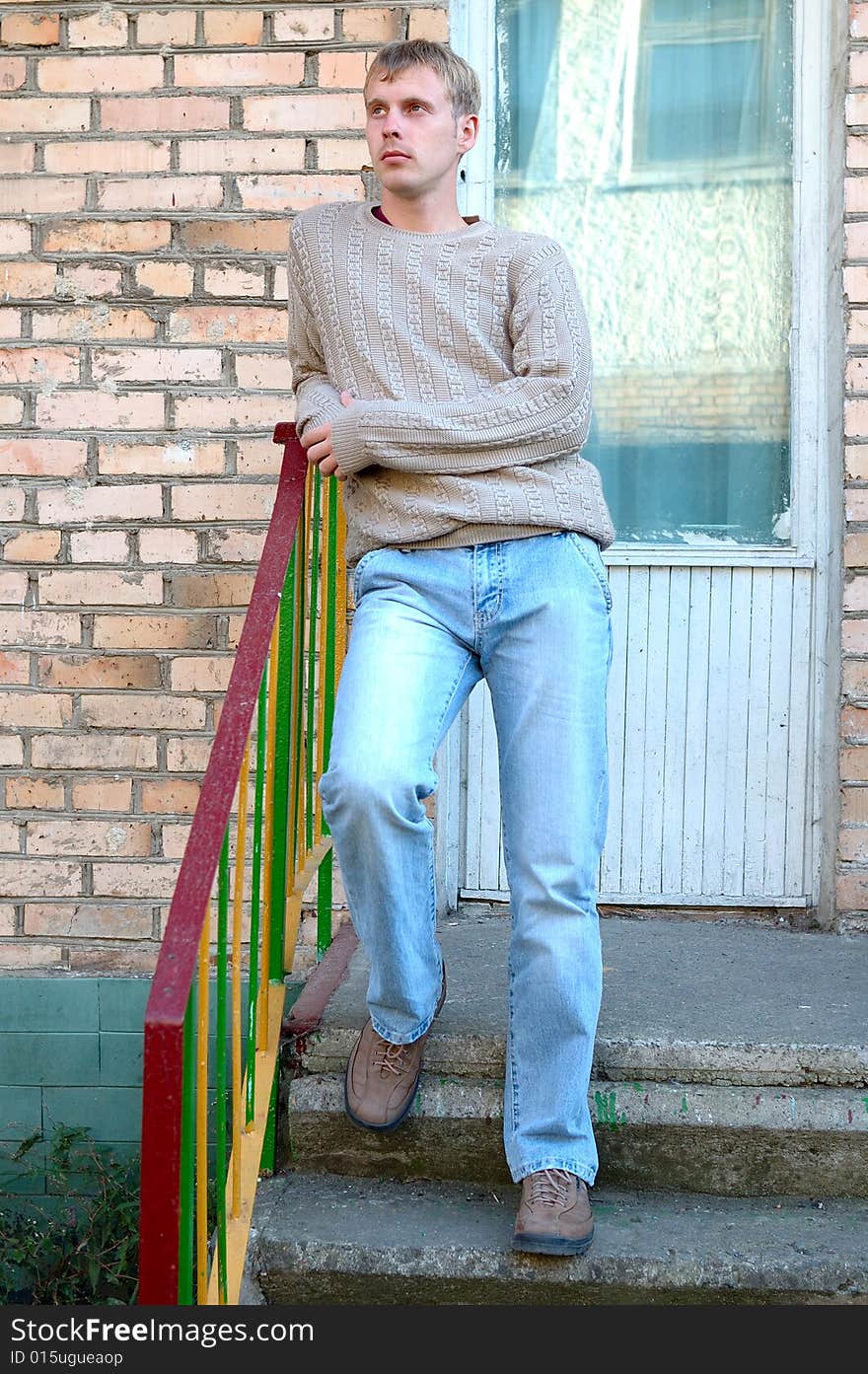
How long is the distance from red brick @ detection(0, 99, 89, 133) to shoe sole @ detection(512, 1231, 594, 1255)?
2758 mm

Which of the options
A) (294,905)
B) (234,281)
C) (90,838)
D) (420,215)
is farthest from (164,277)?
(294,905)

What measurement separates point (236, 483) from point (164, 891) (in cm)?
103

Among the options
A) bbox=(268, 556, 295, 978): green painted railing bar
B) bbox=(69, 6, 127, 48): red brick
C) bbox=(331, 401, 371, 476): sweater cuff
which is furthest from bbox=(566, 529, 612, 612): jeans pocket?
bbox=(69, 6, 127, 48): red brick

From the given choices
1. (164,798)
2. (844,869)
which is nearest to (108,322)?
(164,798)

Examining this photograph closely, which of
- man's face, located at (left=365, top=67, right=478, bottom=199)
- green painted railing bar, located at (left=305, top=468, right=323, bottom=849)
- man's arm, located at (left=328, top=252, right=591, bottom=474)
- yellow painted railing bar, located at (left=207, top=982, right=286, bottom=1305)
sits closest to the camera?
yellow painted railing bar, located at (left=207, top=982, right=286, bottom=1305)

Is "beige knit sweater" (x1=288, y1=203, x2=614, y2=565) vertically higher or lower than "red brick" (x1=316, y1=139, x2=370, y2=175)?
lower

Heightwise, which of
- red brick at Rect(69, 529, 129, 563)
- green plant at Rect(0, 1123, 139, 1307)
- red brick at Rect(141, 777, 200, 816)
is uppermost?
red brick at Rect(69, 529, 129, 563)

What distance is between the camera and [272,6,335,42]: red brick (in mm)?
3189

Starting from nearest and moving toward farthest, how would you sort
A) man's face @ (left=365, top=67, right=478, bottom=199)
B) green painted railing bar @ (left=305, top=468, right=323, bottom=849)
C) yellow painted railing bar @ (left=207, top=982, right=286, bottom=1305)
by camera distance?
yellow painted railing bar @ (left=207, top=982, right=286, bottom=1305)
man's face @ (left=365, top=67, right=478, bottom=199)
green painted railing bar @ (left=305, top=468, right=323, bottom=849)

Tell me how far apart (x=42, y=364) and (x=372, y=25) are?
116cm

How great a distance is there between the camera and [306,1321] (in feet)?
6.34

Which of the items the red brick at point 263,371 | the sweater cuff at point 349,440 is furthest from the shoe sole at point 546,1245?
the red brick at point 263,371

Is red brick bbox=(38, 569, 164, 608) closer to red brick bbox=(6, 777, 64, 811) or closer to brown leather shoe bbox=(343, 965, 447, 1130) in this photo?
red brick bbox=(6, 777, 64, 811)

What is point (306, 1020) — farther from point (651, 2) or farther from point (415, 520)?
point (651, 2)
